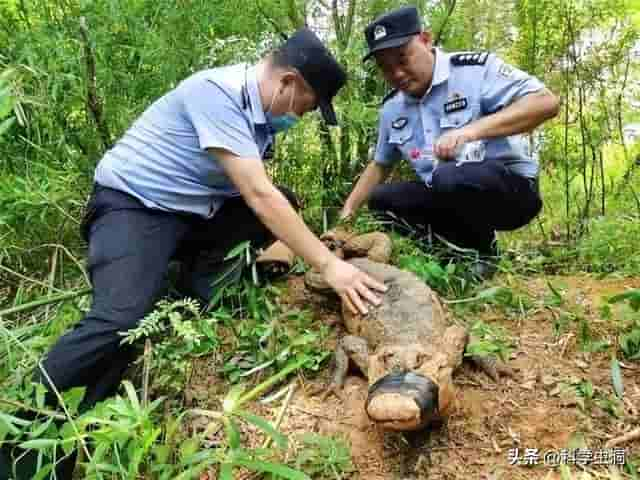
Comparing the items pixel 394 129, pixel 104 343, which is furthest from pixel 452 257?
pixel 104 343

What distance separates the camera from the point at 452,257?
409 cm

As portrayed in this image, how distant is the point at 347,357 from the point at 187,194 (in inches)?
52.9

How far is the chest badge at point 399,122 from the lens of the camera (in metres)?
4.33

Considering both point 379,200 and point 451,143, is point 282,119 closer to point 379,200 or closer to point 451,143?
point 451,143

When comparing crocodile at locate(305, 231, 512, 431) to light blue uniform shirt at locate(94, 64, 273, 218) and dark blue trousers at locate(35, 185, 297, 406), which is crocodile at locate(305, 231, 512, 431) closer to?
dark blue trousers at locate(35, 185, 297, 406)

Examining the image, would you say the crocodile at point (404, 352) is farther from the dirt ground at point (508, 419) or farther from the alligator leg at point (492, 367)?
the dirt ground at point (508, 419)

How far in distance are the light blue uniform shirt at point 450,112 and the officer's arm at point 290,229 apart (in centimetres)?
163

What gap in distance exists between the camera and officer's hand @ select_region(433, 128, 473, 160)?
144 inches

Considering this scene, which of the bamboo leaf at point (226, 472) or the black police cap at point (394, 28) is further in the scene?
the black police cap at point (394, 28)

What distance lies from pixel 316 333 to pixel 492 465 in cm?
125

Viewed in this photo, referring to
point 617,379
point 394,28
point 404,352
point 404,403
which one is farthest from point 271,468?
point 394,28

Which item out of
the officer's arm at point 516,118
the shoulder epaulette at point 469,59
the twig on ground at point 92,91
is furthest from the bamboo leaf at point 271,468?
the shoulder epaulette at point 469,59

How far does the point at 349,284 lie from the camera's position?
118 inches

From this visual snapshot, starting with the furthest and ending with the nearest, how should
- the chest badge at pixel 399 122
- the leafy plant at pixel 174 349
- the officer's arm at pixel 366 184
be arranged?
the officer's arm at pixel 366 184 < the chest badge at pixel 399 122 < the leafy plant at pixel 174 349
